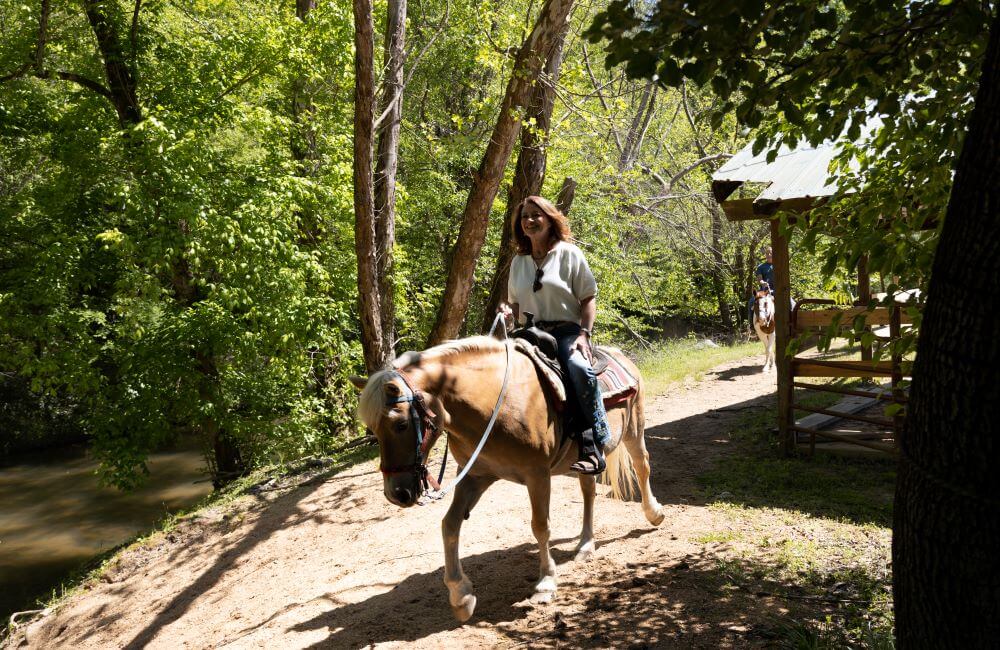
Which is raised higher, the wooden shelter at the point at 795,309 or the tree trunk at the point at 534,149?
the tree trunk at the point at 534,149

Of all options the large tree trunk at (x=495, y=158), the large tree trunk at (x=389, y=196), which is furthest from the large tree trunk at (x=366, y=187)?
the large tree trunk at (x=495, y=158)

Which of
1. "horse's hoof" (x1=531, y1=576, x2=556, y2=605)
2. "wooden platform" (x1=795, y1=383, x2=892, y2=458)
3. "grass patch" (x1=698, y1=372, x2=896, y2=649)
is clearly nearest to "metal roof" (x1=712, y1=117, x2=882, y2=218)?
"wooden platform" (x1=795, y1=383, x2=892, y2=458)

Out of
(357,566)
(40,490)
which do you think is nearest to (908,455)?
(357,566)

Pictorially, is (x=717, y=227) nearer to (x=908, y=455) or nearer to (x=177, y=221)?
(x=177, y=221)

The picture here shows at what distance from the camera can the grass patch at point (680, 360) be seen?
1289 cm

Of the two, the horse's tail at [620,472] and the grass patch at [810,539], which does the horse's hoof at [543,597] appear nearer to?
the grass patch at [810,539]

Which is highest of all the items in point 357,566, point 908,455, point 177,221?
point 177,221

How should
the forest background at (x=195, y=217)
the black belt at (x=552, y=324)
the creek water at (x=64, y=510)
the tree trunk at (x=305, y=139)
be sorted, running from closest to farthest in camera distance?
the black belt at (x=552, y=324)
the forest background at (x=195, y=217)
the creek water at (x=64, y=510)
the tree trunk at (x=305, y=139)

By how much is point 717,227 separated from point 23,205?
18.4m

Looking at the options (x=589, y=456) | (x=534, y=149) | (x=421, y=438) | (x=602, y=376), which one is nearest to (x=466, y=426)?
(x=421, y=438)

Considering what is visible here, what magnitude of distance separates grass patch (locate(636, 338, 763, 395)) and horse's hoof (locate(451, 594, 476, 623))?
7839mm

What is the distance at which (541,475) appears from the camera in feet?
14.8

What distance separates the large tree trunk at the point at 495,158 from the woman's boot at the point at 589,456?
382 cm

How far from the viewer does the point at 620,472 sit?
638cm
